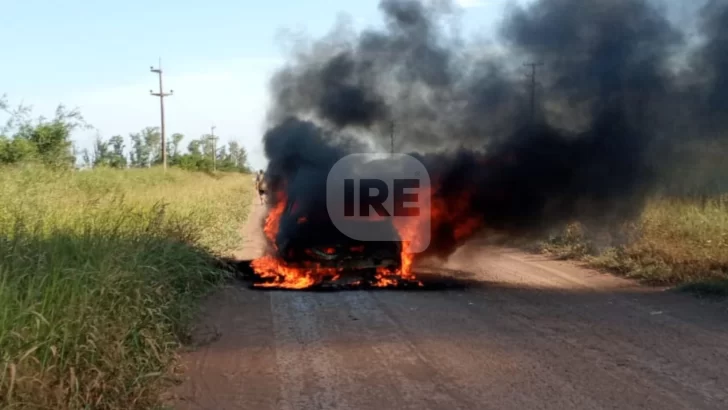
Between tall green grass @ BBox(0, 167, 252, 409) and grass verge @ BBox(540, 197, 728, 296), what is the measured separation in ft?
22.0

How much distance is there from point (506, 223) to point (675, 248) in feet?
9.21

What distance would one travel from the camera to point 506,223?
13.2 metres

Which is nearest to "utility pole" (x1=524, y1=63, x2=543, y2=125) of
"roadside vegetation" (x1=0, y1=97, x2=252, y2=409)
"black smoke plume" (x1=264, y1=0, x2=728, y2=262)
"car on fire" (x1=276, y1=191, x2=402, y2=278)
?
"black smoke plume" (x1=264, y1=0, x2=728, y2=262)

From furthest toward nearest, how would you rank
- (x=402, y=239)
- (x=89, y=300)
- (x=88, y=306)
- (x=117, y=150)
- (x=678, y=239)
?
(x=117, y=150)
(x=678, y=239)
(x=402, y=239)
(x=89, y=300)
(x=88, y=306)

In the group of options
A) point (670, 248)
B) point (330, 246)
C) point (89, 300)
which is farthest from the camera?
point (670, 248)

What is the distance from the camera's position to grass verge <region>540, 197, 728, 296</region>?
11.6m

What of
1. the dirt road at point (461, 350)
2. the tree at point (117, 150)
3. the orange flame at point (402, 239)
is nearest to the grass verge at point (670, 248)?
the dirt road at point (461, 350)

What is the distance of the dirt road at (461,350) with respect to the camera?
5.88 meters

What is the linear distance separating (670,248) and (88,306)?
1009 cm

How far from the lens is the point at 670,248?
42.8 ft

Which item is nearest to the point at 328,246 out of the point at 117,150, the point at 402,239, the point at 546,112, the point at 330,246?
the point at 330,246

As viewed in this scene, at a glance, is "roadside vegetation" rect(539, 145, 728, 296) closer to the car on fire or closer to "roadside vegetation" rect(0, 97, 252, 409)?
the car on fire

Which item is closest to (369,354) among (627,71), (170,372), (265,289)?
(170,372)

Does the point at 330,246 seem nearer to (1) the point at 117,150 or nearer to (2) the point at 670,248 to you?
(2) the point at 670,248
